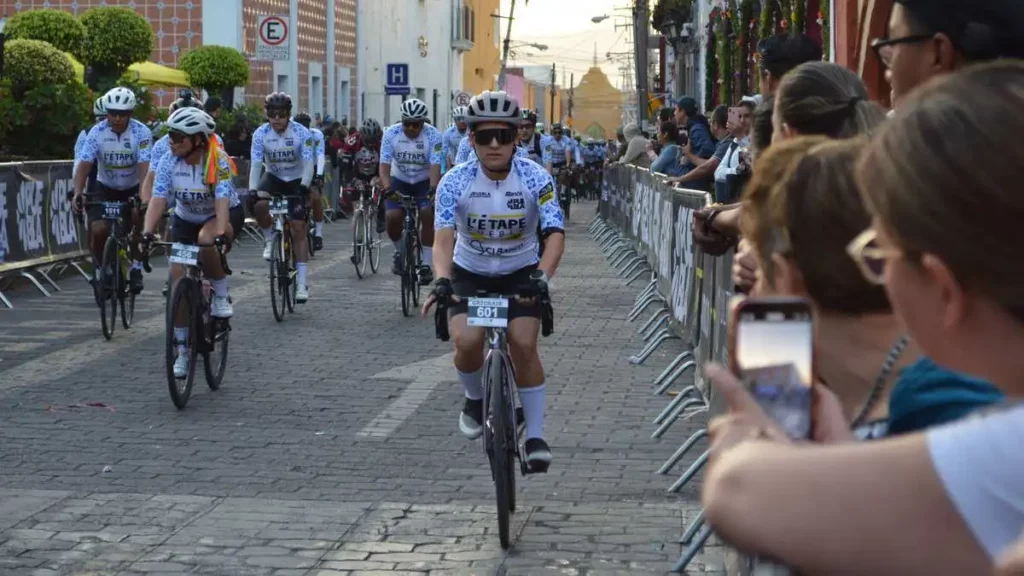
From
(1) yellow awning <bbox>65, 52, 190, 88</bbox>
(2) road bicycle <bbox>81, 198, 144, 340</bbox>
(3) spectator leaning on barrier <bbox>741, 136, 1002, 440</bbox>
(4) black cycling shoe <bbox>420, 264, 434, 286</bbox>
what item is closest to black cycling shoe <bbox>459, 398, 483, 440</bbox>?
(3) spectator leaning on barrier <bbox>741, 136, 1002, 440</bbox>

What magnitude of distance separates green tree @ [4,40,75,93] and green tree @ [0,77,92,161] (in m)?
0.38

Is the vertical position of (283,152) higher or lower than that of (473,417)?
higher

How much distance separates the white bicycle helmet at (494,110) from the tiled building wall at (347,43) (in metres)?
45.9

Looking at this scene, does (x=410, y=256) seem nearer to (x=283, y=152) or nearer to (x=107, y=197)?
(x=283, y=152)

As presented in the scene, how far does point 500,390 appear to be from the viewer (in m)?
7.42

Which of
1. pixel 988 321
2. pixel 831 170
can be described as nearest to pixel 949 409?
pixel 988 321

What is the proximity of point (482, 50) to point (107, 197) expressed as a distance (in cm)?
8613

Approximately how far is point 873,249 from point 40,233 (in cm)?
1806

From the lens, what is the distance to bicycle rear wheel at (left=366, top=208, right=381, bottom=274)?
Answer: 2064 cm

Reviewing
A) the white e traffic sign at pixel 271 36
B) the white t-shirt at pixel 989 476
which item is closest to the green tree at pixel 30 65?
the white e traffic sign at pixel 271 36

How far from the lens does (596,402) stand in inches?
445

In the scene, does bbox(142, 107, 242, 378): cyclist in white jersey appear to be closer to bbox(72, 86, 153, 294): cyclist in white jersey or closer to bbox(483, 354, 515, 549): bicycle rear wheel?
bbox(72, 86, 153, 294): cyclist in white jersey

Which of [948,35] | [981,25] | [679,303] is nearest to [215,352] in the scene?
[679,303]

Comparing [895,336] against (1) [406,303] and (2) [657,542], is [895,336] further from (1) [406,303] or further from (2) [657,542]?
(1) [406,303]
